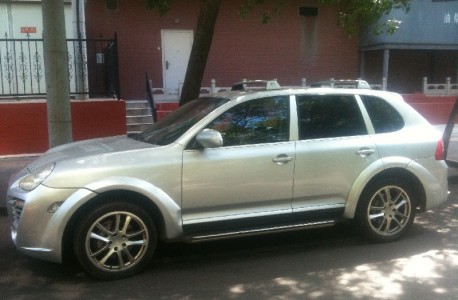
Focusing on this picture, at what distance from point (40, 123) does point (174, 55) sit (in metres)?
5.70

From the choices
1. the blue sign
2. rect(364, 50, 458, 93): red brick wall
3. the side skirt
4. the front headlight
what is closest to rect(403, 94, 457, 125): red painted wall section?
the blue sign

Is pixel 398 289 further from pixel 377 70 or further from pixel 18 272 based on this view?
pixel 377 70

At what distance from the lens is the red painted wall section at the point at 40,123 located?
10.2 m

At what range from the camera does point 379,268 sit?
15.6ft

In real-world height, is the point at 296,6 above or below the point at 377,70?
above

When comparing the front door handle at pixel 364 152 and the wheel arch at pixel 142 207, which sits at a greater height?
the front door handle at pixel 364 152

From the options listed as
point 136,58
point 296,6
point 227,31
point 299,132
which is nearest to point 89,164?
point 299,132

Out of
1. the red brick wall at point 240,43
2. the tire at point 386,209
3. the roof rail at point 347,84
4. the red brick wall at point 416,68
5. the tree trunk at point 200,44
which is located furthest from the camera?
the red brick wall at point 416,68

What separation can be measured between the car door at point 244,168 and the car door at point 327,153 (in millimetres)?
147

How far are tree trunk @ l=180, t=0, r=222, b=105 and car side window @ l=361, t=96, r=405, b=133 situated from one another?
2.92 m

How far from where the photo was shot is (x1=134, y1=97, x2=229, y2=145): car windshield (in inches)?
194

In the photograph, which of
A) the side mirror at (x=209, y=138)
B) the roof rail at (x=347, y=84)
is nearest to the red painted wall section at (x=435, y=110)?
the roof rail at (x=347, y=84)

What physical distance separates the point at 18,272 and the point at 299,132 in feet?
9.76

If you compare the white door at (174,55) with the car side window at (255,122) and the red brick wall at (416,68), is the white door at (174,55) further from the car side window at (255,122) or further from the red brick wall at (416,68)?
the car side window at (255,122)
